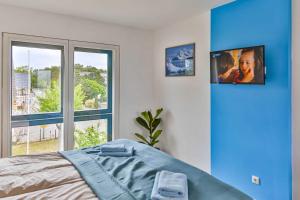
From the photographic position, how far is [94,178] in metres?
1.69

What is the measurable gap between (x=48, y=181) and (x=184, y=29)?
110 inches

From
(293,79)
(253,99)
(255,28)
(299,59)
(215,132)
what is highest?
(255,28)

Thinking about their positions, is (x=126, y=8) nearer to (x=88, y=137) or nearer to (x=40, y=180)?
(x=88, y=137)

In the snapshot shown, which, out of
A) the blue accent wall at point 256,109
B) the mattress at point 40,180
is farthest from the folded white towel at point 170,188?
the blue accent wall at point 256,109

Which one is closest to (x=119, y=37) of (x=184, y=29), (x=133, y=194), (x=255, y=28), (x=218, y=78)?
(x=184, y=29)

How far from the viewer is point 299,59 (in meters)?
2.17

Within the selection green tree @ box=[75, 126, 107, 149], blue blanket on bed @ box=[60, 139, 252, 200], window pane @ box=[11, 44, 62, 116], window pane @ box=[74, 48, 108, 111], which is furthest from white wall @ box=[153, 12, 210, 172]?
window pane @ box=[11, 44, 62, 116]

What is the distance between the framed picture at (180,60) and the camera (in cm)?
337

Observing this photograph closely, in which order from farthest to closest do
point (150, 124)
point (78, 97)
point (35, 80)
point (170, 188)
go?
1. point (150, 124)
2. point (78, 97)
3. point (35, 80)
4. point (170, 188)

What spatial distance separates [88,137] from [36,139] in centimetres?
73

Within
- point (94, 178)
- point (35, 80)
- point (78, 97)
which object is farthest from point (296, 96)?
point (35, 80)

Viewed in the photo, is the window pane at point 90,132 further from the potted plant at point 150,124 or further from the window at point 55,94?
the potted plant at point 150,124

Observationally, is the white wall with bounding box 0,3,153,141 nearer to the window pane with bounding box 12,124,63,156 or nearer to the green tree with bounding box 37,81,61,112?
the green tree with bounding box 37,81,61,112

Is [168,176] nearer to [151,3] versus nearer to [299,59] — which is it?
[299,59]
